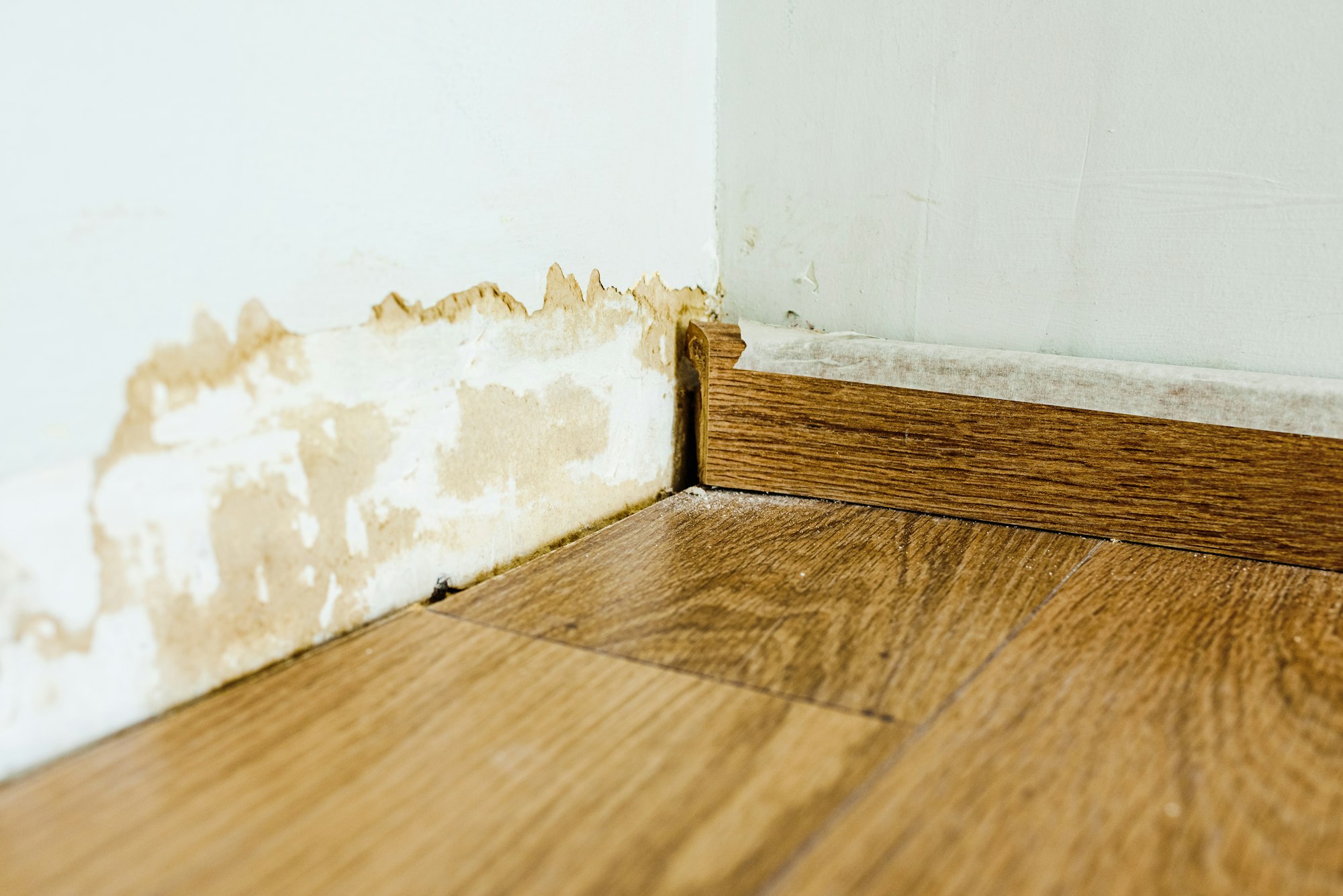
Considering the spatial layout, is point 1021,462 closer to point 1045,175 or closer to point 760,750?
point 1045,175

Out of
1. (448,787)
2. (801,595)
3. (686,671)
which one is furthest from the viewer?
(801,595)

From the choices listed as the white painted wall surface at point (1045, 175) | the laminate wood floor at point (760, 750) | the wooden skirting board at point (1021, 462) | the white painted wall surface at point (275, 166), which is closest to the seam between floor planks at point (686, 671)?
the laminate wood floor at point (760, 750)

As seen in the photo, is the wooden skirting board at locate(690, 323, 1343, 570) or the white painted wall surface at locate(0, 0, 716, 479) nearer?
the white painted wall surface at locate(0, 0, 716, 479)

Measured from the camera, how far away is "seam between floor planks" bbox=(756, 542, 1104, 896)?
422 mm

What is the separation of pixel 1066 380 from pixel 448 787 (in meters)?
0.62

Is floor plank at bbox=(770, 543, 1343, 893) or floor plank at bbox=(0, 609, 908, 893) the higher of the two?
floor plank at bbox=(770, 543, 1343, 893)

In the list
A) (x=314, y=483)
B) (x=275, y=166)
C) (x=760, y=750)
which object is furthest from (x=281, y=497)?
(x=760, y=750)

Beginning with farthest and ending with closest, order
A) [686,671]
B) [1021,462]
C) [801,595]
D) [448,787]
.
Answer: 1. [1021,462]
2. [801,595]
3. [686,671]
4. [448,787]

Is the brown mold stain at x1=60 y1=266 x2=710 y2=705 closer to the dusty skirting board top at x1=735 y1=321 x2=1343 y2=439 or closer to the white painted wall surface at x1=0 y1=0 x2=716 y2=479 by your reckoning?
the white painted wall surface at x1=0 y1=0 x2=716 y2=479

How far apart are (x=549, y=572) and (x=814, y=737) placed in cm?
32

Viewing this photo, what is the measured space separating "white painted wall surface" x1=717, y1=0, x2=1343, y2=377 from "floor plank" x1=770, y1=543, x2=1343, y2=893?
0.91ft

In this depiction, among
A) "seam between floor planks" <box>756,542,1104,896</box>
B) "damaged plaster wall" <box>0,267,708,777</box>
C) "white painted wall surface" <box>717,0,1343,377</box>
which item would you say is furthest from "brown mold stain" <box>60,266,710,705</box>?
"seam between floor planks" <box>756,542,1104,896</box>

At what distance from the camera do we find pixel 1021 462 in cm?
85

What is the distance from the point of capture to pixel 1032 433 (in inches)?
32.9
